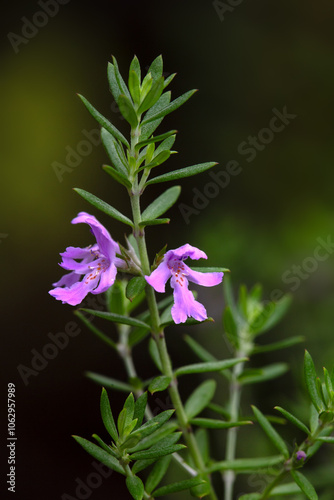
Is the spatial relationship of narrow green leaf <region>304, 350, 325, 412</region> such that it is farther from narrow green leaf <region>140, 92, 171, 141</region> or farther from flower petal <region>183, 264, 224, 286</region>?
narrow green leaf <region>140, 92, 171, 141</region>

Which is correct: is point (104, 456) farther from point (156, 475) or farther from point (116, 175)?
point (116, 175)

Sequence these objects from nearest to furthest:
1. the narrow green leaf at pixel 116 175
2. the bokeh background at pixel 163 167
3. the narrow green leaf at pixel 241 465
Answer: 1. the narrow green leaf at pixel 116 175
2. the narrow green leaf at pixel 241 465
3. the bokeh background at pixel 163 167

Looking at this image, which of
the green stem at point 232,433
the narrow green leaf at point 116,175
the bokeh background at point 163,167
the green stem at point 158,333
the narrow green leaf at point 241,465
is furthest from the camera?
the bokeh background at point 163,167

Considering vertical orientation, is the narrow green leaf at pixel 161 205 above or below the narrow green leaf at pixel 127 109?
below

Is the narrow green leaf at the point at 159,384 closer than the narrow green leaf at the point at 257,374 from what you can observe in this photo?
Yes

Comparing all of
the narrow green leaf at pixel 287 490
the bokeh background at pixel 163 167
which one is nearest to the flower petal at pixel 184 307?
the narrow green leaf at pixel 287 490

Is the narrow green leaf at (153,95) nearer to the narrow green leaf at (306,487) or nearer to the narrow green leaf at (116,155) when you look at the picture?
the narrow green leaf at (116,155)

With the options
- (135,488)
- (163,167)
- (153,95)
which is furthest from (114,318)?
(163,167)
